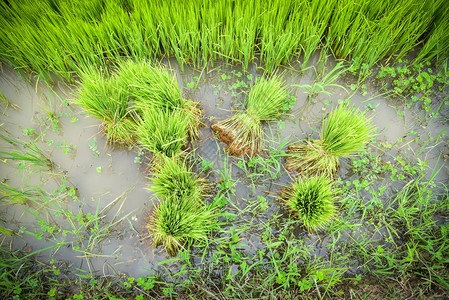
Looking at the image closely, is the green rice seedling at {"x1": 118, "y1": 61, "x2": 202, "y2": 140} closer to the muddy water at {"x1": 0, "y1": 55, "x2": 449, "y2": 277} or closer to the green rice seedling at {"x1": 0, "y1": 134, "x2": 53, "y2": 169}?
the muddy water at {"x1": 0, "y1": 55, "x2": 449, "y2": 277}

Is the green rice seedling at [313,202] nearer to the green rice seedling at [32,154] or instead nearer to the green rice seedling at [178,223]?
the green rice seedling at [178,223]

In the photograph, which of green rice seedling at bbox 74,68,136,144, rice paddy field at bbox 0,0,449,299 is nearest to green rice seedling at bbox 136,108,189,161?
rice paddy field at bbox 0,0,449,299

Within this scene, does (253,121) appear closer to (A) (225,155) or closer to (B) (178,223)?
(A) (225,155)

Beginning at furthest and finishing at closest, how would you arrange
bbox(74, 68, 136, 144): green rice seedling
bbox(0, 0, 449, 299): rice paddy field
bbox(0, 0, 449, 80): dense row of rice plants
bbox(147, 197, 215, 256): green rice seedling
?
1. bbox(0, 0, 449, 80): dense row of rice plants
2. bbox(74, 68, 136, 144): green rice seedling
3. bbox(0, 0, 449, 299): rice paddy field
4. bbox(147, 197, 215, 256): green rice seedling

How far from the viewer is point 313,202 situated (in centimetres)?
176

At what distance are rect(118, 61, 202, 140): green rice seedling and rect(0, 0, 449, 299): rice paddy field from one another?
17mm

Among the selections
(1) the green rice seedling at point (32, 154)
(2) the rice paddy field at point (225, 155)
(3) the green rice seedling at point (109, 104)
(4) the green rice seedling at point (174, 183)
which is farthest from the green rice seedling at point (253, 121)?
(1) the green rice seedling at point (32, 154)

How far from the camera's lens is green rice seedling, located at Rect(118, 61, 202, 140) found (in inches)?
76.8

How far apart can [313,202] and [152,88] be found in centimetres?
154

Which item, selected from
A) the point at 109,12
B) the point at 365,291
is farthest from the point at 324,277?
the point at 109,12

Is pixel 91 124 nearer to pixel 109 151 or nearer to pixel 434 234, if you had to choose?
pixel 109 151

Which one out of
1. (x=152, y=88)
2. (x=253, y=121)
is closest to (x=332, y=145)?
(x=253, y=121)

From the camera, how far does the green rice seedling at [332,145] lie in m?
1.84

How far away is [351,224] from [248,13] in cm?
199
